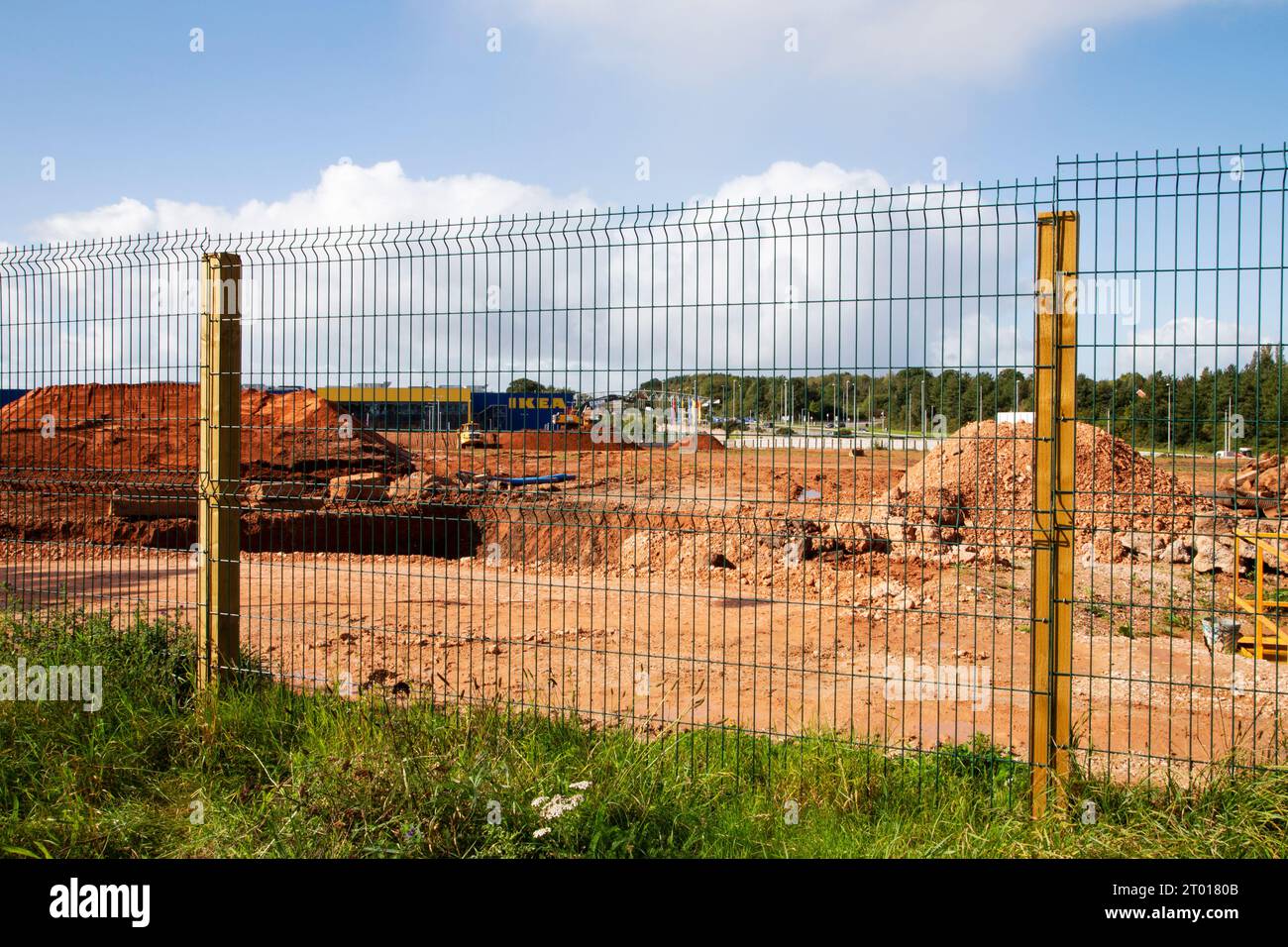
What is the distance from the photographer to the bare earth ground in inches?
225

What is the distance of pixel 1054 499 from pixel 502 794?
3030mm

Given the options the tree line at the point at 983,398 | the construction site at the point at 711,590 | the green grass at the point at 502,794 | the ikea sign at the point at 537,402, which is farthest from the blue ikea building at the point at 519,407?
the green grass at the point at 502,794

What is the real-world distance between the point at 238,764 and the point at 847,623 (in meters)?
7.62

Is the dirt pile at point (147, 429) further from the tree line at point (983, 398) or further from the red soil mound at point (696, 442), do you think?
the tree line at point (983, 398)

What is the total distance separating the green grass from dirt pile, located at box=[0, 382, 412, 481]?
5.69ft

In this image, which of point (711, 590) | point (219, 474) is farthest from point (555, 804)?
point (711, 590)

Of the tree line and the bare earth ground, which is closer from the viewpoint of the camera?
the tree line

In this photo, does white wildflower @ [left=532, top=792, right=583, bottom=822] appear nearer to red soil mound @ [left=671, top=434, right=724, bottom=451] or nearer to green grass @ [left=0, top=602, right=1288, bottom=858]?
green grass @ [left=0, top=602, right=1288, bottom=858]

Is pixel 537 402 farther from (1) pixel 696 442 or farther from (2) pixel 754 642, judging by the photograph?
(2) pixel 754 642

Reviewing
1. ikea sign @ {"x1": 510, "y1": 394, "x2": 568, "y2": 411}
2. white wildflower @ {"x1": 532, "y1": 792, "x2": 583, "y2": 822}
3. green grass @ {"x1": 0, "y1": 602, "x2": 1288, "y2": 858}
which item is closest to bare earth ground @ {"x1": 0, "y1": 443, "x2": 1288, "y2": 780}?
green grass @ {"x1": 0, "y1": 602, "x2": 1288, "y2": 858}

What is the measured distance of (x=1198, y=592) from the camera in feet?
47.4

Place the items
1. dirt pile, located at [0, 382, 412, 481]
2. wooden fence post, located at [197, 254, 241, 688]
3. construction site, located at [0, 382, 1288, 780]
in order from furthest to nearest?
dirt pile, located at [0, 382, 412, 481] < wooden fence post, located at [197, 254, 241, 688] < construction site, located at [0, 382, 1288, 780]
